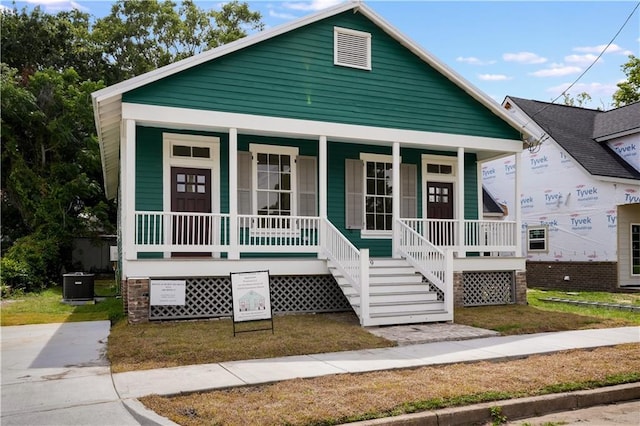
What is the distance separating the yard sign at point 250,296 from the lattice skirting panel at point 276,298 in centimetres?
201

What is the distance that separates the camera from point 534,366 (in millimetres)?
7426

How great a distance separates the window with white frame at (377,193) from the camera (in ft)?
48.3

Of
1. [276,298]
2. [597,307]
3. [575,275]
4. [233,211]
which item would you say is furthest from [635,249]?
[233,211]

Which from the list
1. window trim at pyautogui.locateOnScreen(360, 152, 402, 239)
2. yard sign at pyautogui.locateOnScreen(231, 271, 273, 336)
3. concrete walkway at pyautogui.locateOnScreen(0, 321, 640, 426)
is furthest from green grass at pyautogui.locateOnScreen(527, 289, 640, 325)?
yard sign at pyautogui.locateOnScreen(231, 271, 273, 336)

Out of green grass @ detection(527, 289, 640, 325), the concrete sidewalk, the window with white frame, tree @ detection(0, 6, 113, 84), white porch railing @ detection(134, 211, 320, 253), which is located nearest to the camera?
the concrete sidewalk

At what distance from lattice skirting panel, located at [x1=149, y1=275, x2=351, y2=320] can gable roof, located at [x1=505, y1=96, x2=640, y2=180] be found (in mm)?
11833

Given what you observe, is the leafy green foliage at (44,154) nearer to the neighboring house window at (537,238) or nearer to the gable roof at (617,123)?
the neighboring house window at (537,238)

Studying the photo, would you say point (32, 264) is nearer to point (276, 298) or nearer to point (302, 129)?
point (276, 298)

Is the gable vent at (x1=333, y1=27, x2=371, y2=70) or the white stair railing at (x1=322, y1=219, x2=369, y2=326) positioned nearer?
the white stair railing at (x1=322, y1=219, x2=369, y2=326)

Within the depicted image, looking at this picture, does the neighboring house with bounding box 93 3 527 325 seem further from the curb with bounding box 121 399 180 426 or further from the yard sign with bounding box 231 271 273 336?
the curb with bounding box 121 399 180 426

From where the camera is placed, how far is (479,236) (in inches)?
572

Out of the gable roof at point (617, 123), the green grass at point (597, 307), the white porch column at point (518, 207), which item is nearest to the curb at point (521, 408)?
the green grass at point (597, 307)

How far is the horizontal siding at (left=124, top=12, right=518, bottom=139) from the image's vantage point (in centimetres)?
1202

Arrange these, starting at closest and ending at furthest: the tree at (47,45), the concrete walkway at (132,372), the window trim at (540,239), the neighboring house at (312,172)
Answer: the concrete walkway at (132,372), the neighboring house at (312,172), the window trim at (540,239), the tree at (47,45)
